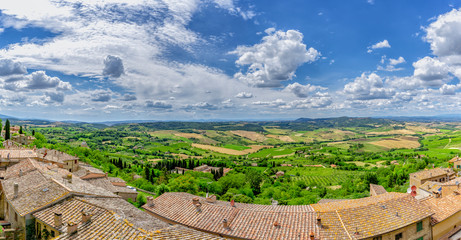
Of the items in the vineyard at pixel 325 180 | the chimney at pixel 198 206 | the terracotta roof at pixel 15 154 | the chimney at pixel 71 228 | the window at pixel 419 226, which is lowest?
the vineyard at pixel 325 180

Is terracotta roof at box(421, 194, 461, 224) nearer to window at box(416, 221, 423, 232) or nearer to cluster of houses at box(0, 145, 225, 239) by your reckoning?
window at box(416, 221, 423, 232)

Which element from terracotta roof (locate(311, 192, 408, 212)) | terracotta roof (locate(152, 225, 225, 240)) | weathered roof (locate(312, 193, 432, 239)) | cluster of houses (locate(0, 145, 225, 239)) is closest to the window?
weathered roof (locate(312, 193, 432, 239))

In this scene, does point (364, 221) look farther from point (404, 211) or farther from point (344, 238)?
point (404, 211)

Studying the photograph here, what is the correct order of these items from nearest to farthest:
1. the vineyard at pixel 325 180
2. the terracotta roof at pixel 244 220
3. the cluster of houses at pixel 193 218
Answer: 1. the cluster of houses at pixel 193 218
2. the terracotta roof at pixel 244 220
3. the vineyard at pixel 325 180

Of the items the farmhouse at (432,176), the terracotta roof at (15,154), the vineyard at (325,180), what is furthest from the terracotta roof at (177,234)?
the vineyard at (325,180)

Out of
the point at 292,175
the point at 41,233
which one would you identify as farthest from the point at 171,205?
Result: the point at 292,175

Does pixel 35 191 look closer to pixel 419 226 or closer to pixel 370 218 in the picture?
pixel 370 218

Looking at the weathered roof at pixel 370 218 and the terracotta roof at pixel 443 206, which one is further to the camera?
the terracotta roof at pixel 443 206

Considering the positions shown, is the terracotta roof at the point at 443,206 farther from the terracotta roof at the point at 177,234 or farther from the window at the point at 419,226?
the terracotta roof at the point at 177,234
